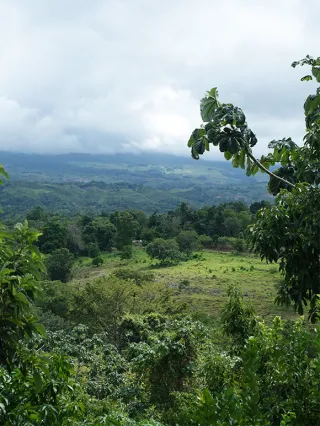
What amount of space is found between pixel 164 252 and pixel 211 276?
8.65 metres

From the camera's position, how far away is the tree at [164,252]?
5039 cm

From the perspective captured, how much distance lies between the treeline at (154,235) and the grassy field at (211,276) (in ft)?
5.77

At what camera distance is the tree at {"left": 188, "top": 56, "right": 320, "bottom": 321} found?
13.7 feet

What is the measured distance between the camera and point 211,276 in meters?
43.5

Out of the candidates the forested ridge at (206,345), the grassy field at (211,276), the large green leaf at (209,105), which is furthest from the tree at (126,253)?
Result: the large green leaf at (209,105)

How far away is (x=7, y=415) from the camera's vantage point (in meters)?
2.92

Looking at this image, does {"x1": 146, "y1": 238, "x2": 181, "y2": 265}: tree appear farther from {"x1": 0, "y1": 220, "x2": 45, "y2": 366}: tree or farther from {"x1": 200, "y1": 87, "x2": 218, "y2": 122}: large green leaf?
{"x1": 0, "y1": 220, "x2": 45, "y2": 366}: tree

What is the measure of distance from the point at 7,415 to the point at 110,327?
19357 mm

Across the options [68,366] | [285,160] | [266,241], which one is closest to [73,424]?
[68,366]

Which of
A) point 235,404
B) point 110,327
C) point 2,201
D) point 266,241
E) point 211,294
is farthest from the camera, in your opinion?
point 2,201

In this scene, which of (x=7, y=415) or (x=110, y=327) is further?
(x=110, y=327)

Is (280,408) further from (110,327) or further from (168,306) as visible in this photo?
(168,306)

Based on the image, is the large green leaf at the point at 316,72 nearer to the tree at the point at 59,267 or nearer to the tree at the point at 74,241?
the tree at the point at 59,267

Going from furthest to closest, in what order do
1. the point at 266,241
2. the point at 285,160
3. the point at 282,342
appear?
the point at 285,160, the point at 266,241, the point at 282,342
